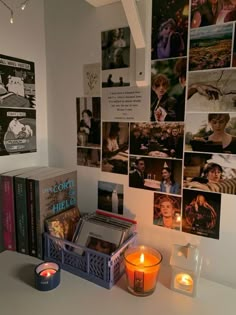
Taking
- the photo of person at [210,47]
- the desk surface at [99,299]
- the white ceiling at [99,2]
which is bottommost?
the desk surface at [99,299]

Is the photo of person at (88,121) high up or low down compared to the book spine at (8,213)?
up

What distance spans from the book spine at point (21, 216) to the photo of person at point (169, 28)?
0.61 meters

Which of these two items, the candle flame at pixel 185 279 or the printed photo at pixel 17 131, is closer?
the candle flame at pixel 185 279

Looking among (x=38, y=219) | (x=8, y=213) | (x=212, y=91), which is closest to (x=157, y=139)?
(x=212, y=91)

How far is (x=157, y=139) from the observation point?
2.67ft

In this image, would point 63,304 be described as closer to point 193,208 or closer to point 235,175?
point 193,208

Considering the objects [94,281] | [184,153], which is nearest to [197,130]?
[184,153]

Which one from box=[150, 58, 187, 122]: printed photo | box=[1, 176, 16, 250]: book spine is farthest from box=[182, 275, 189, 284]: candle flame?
box=[1, 176, 16, 250]: book spine

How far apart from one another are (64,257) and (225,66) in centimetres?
74

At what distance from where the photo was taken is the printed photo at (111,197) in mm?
911

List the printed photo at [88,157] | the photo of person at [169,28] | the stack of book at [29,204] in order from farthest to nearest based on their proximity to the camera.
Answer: the printed photo at [88,157], the stack of book at [29,204], the photo of person at [169,28]

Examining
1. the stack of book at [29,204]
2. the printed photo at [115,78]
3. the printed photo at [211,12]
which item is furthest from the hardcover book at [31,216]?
the printed photo at [211,12]

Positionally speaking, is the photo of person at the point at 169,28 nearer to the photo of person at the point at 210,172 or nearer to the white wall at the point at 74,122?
the white wall at the point at 74,122

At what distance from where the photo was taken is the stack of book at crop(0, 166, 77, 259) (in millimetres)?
834
